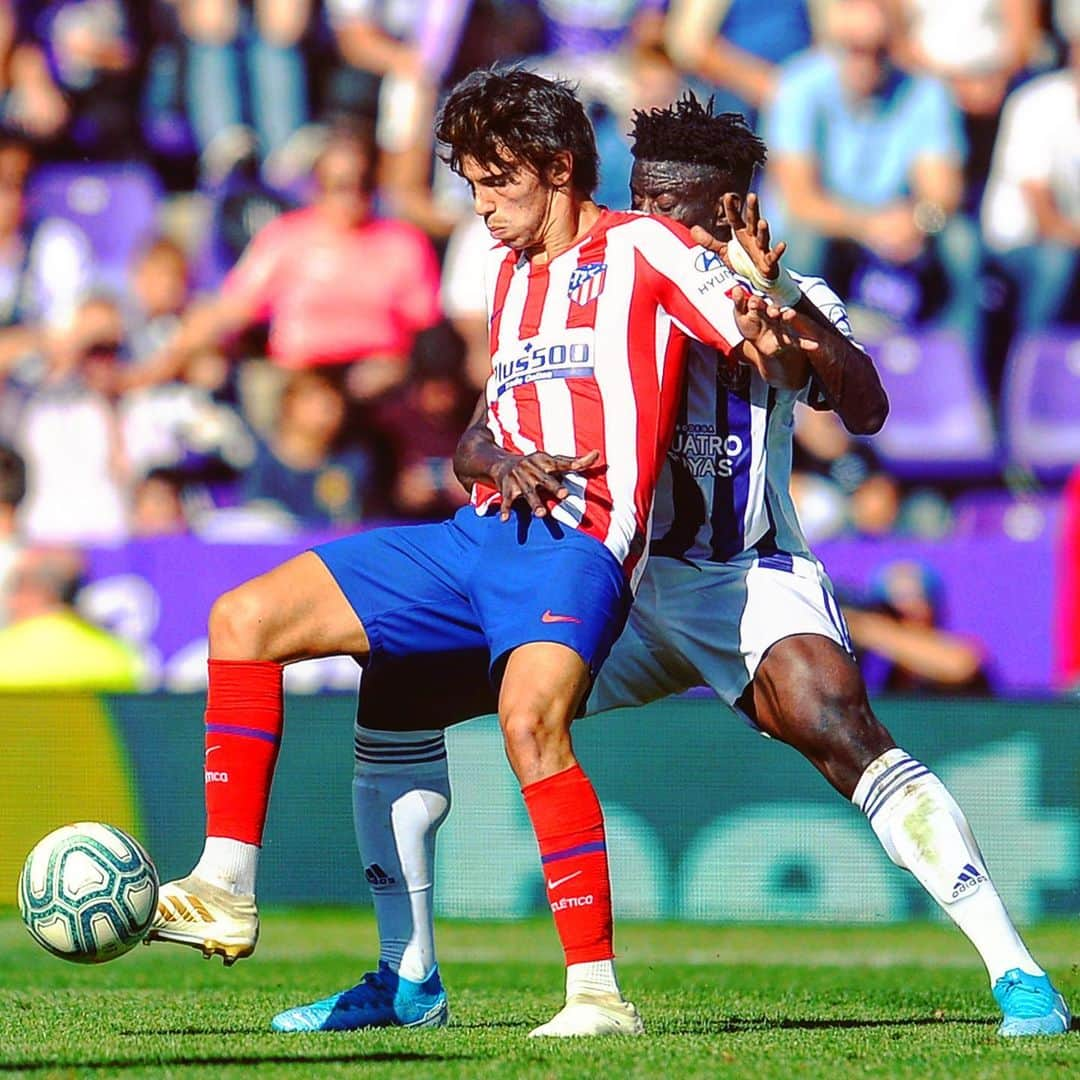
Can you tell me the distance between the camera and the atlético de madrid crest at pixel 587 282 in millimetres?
5484

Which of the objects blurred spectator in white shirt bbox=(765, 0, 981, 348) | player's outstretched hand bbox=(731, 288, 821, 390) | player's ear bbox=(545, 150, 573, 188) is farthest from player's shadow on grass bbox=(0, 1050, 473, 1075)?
blurred spectator in white shirt bbox=(765, 0, 981, 348)

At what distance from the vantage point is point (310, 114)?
45.5ft

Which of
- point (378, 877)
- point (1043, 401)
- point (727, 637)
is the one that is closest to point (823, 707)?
point (727, 637)

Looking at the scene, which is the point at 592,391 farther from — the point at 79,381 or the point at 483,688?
the point at 79,381

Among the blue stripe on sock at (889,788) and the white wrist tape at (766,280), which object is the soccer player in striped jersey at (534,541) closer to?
the white wrist tape at (766,280)

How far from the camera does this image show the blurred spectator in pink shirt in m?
12.8

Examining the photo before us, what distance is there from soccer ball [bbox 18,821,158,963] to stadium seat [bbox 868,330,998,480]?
8093 millimetres

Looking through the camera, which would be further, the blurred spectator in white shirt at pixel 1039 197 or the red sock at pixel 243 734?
the blurred spectator in white shirt at pixel 1039 197

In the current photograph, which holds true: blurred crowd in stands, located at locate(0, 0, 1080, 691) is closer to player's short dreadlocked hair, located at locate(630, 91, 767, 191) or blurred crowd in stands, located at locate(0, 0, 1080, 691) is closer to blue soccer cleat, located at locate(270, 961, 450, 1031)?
player's short dreadlocked hair, located at locate(630, 91, 767, 191)

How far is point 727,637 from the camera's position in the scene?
562 centimetres

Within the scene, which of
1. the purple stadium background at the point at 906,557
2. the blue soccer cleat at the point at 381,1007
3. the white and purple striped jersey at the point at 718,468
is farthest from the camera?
the purple stadium background at the point at 906,557

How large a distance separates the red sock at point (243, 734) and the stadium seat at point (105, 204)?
8875mm

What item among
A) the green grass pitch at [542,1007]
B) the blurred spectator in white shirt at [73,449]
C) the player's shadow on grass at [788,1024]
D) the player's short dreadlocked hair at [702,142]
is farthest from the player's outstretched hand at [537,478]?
the blurred spectator in white shirt at [73,449]

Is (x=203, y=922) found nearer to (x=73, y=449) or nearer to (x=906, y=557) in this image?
(x=906, y=557)
